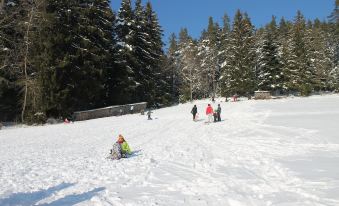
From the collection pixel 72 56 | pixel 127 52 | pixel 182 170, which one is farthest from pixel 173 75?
pixel 182 170

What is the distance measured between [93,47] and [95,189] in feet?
100

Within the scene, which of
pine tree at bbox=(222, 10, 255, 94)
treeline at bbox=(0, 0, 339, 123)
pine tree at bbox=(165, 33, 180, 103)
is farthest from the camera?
pine tree at bbox=(165, 33, 180, 103)

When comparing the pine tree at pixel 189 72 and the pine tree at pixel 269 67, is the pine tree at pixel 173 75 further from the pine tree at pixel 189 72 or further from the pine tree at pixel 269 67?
the pine tree at pixel 269 67

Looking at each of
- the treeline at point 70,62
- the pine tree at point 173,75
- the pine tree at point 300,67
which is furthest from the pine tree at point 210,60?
the treeline at point 70,62

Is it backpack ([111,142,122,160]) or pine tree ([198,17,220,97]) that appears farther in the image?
pine tree ([198,17,220,97])

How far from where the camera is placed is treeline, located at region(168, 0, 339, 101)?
58938 mm

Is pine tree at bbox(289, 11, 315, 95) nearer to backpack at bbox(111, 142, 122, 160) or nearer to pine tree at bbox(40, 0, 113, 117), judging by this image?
pine tree at bbox(40, 0, 113, 117)

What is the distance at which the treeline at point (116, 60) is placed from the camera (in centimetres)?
3162

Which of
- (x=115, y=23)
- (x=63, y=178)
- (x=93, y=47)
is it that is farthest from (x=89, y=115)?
(x=63, y=178)

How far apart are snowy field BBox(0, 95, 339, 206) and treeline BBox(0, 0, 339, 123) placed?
6.74 m

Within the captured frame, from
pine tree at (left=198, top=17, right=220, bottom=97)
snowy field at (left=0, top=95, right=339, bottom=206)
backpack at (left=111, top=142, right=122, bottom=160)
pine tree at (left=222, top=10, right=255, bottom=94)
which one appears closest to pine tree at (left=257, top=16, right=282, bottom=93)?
pine tree at (left=222, top=10, right=255, bottom=94)

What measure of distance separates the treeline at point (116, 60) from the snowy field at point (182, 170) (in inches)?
265

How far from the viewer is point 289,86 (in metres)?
60.0

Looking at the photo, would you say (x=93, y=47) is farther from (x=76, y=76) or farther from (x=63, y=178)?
(x=63, y=178)
